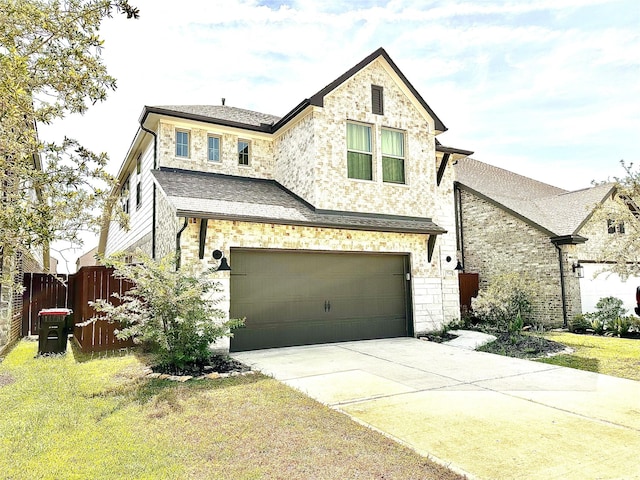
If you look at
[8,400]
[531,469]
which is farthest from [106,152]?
[531,469]

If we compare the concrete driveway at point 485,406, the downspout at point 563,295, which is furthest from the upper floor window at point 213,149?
the downspout at point 563,295

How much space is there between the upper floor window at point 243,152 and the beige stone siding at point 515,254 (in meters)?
10.0

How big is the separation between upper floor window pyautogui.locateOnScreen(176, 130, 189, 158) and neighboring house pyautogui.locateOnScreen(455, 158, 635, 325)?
37.3 ft

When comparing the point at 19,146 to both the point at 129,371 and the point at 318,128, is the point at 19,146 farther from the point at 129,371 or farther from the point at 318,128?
the point at 318,128

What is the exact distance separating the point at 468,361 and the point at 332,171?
233 inches

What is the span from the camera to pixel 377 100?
12.8m

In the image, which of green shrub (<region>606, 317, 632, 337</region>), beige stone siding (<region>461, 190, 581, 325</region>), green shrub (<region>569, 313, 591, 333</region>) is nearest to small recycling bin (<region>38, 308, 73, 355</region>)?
beige stone siding (<region>461, 190, 581, 325</region>)

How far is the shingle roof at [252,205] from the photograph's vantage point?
9.73 meters

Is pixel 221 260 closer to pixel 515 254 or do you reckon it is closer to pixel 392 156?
pixel 392 156

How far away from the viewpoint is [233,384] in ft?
22.3

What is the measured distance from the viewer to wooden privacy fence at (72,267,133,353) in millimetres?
9742

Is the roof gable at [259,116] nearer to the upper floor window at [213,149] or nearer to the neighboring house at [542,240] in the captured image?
the upper floor window at [213,149]

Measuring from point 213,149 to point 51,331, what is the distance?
6431 millimetres

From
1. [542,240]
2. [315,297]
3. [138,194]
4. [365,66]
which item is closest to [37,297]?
[138,194]
